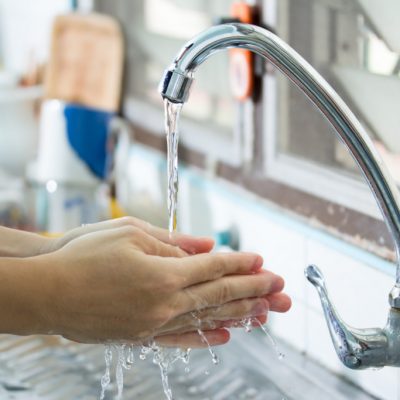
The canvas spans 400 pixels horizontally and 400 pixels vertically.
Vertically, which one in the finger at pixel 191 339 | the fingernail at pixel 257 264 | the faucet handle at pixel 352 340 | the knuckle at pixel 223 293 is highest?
the fingernail at pixel 257 264

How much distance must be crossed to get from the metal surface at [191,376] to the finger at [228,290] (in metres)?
0.29

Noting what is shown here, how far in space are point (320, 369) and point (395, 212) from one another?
0.45m

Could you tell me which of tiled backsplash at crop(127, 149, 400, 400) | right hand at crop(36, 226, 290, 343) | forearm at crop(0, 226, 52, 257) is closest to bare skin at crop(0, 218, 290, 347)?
right hand at crop(36, 226, 290, 343)

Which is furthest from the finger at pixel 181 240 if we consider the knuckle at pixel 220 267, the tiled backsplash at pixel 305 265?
the tiled backsplash at pixel 305 265

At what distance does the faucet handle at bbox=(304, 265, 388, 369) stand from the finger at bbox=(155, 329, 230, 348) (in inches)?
5.3

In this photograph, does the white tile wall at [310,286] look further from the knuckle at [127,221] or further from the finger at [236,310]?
the knuckle at [127,221]

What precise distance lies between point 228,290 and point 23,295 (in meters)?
0.22

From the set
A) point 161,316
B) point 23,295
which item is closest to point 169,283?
point 161,316

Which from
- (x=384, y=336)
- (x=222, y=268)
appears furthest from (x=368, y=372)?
(x=222, y=268)

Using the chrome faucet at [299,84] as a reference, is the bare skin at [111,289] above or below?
below

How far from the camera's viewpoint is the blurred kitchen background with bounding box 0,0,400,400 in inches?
45.6

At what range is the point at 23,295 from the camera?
33.2 inches

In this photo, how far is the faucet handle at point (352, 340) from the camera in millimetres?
913

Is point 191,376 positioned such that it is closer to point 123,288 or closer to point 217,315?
point 217,315
